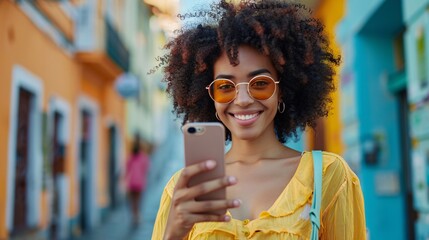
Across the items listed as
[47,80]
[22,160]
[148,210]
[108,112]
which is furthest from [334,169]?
[108,112]

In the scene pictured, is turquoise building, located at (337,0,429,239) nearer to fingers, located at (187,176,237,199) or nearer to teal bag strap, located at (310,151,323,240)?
teal bag strap, located at (310,151,323,240)

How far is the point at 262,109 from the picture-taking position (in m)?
2.27

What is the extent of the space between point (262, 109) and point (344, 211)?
0.48 m

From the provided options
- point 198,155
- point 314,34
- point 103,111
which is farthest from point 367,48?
point 103,111

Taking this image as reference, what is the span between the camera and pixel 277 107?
2.42 m

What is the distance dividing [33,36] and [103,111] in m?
6.16

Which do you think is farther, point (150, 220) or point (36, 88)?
point (150, 220)

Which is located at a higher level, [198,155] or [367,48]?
[367,48]

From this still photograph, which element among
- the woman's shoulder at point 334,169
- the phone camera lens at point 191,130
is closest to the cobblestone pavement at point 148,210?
the woman's shoulder at point 334,169

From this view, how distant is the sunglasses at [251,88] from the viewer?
7.37 feet

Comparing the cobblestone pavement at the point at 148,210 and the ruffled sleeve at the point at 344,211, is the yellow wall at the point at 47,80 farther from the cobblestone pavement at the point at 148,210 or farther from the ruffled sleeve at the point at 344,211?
the ruffled sleeve at the point at 344,211

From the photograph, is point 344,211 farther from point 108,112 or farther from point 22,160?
point 108,112

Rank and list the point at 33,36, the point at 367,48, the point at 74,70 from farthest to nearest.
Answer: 1. the point at 74,70
2. the point at 33,36
3. the point at 367,48

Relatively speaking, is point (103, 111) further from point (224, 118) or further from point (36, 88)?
point (224, 118)
